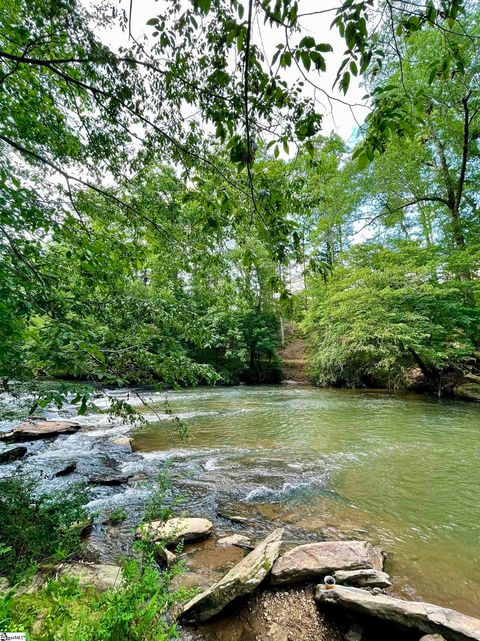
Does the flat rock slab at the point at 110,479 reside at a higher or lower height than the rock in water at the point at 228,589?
lower

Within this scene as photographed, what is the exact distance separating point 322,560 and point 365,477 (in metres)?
2.71

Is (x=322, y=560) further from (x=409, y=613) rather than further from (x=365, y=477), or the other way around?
(x=365, y=477)

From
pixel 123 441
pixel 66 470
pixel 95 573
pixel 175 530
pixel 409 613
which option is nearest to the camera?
pixel 409 613

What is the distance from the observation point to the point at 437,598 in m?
2.49

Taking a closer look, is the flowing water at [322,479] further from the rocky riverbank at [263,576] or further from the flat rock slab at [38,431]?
the flat rock slab at [38,431]

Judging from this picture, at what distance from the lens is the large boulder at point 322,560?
2.57 metres

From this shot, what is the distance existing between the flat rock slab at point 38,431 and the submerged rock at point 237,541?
5.52 m

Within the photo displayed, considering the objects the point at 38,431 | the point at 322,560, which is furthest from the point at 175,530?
the point at 38,431

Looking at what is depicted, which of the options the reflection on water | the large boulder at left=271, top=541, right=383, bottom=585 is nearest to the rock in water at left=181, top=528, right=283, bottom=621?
the large boulder at left=271, top=541, right=383, bottom=585

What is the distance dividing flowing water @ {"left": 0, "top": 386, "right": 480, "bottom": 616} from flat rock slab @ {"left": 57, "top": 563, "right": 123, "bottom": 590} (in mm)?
412

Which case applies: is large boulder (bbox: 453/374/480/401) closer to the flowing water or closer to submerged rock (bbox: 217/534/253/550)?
the flowing water

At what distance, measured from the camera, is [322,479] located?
495cm

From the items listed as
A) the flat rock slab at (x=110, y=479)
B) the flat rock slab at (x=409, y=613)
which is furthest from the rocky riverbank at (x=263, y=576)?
the flat rock slab at (x=110, y=479)

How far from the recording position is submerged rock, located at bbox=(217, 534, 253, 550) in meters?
3.21
